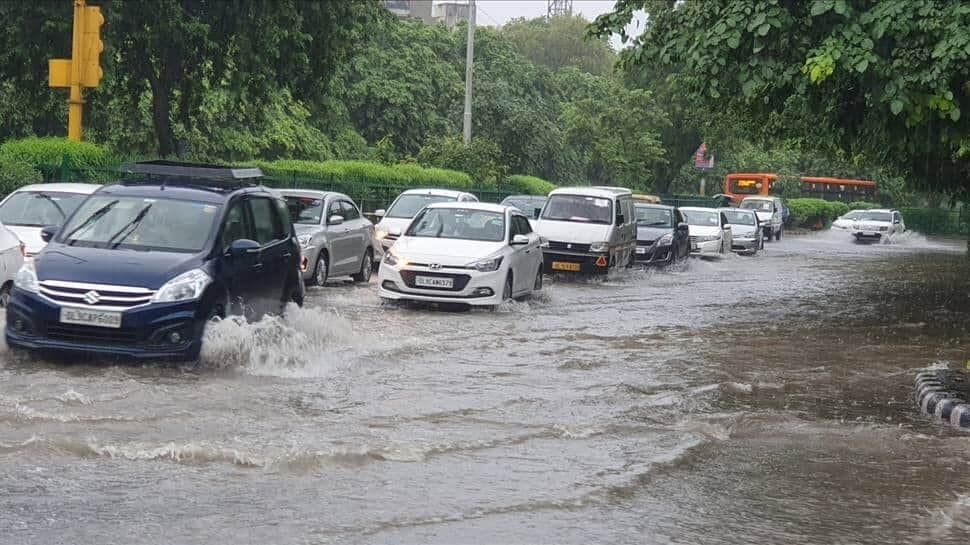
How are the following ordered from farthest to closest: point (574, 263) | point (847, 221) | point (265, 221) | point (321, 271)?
point (847, 221) < point (574, 263) < point (321, 271) < point (265, 221)

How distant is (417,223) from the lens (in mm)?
19469

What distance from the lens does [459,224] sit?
64.0 ft

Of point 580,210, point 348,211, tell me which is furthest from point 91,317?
point 580,210

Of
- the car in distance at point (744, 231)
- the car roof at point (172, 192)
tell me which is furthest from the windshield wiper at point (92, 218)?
the car in distance at point (744, 231)

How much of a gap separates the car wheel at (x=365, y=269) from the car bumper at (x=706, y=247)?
16.6 meters

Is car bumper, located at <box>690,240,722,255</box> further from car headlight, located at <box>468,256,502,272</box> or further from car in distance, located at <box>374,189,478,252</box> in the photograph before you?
car headlight, located at <box>468,256,502,272</box>

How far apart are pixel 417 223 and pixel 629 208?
9807mm

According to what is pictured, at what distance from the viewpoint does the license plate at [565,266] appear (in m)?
25.9

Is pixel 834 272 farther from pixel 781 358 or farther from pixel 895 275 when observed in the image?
pixel 781 358

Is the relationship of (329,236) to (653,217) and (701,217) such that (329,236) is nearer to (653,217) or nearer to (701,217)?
(653,217)

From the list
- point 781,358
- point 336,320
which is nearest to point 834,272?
point 781,358

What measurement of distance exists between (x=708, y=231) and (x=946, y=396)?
27.4 metres

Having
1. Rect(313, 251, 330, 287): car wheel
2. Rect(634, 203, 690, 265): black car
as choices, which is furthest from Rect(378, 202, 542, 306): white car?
Rect(634, 203, 690, 265): black car

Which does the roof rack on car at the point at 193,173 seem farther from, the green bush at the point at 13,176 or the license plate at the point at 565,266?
the license plate at the point at 565,266
